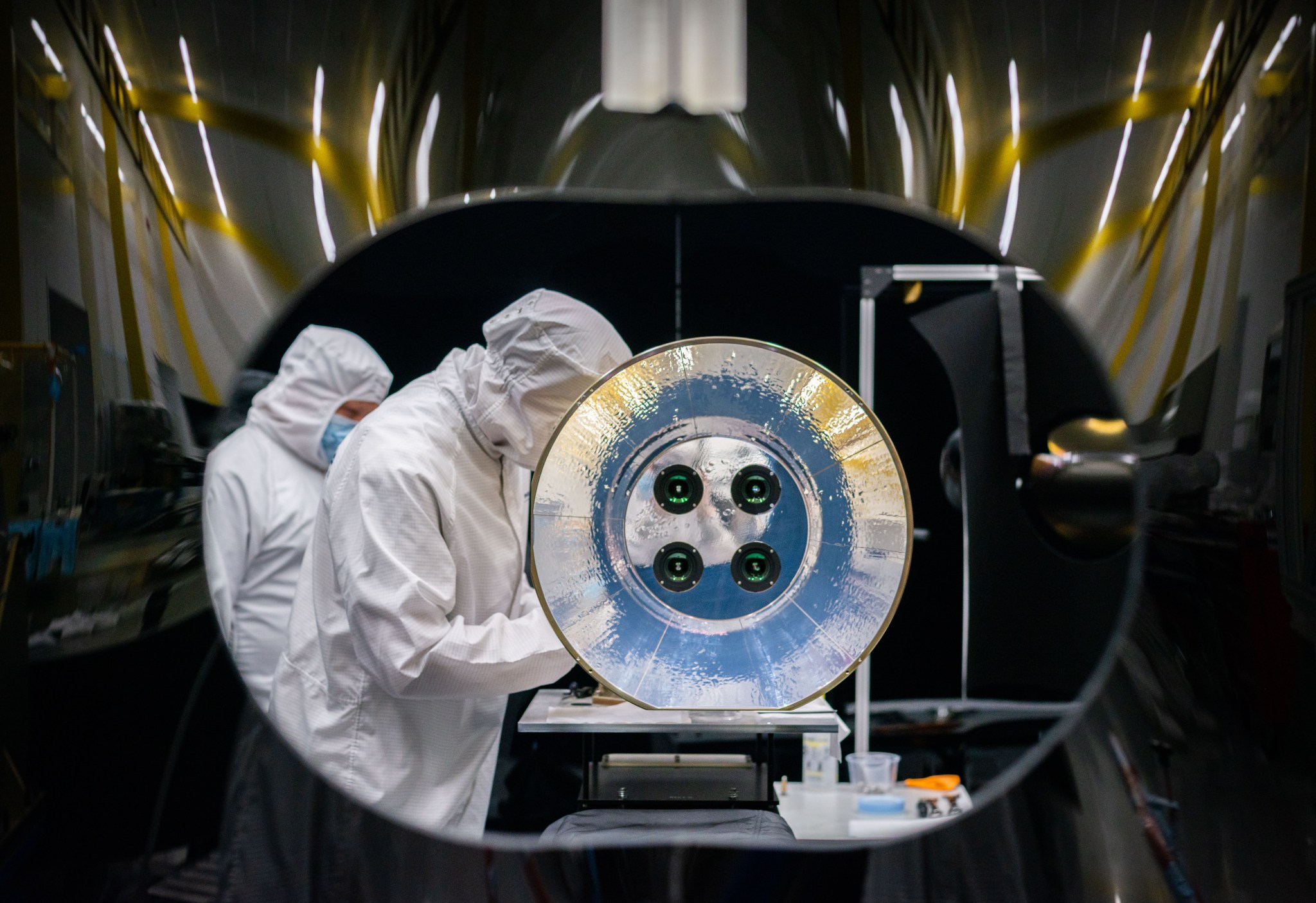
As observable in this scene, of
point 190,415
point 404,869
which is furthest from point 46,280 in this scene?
point 404,869

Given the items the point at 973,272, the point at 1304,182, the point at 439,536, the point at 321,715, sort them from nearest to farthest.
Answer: the point at 1304,182 < the point at 439,536 < the point at 321,715 < the point at 973,272

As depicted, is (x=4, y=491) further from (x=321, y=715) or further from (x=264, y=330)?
(x=321, y=715)

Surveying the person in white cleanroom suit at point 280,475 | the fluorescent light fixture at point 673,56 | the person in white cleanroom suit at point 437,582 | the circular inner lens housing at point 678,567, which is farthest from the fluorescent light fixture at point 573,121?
the person in white cleanroom suit at point 280,475

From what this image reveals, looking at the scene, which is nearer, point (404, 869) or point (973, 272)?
point (404, 869)

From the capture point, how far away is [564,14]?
1.83 ft

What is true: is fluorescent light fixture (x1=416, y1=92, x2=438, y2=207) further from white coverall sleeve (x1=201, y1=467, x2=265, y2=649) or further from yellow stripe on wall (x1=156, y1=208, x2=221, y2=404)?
white coverall sleeve (x1=201, y1=467, x2=265, y2=649)

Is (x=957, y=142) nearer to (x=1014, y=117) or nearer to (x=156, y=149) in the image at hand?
(x=1014, y=117)

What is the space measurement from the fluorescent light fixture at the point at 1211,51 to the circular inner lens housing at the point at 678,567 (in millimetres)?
345

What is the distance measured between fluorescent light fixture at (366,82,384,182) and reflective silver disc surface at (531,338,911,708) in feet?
0.53

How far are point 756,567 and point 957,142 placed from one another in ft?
0.82

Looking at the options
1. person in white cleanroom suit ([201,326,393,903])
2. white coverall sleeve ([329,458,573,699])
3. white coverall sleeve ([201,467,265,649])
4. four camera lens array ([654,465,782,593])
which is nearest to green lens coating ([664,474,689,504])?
four camera lens array ([654,465,782,593])

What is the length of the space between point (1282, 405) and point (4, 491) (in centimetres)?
64

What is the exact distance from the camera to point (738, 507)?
1.96 feet

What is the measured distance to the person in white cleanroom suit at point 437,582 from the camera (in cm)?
101
